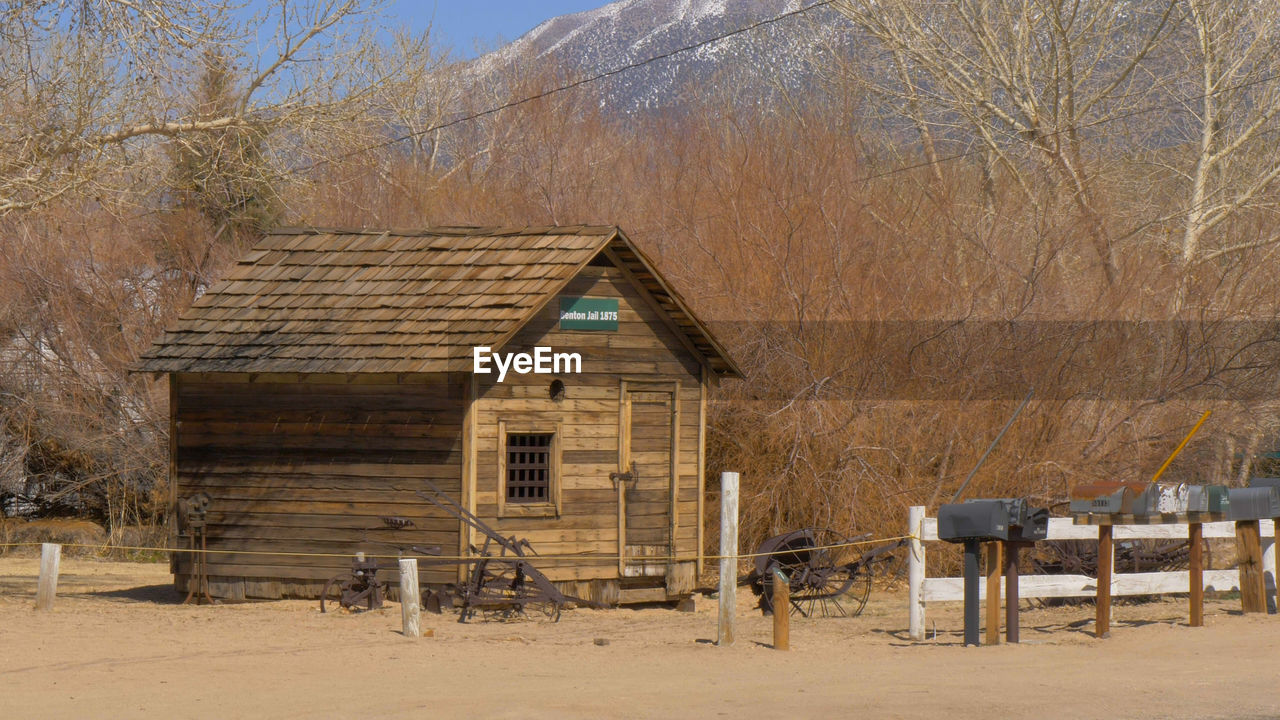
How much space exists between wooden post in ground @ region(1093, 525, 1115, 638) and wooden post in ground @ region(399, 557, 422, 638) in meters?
6.04

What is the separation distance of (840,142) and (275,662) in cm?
1708

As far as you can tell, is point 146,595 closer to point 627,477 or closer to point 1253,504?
point 627,477

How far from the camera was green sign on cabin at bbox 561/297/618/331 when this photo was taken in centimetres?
1636

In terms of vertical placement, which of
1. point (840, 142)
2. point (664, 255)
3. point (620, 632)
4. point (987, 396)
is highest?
point (840, 142)

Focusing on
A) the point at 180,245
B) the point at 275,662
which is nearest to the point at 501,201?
the point at 180,245

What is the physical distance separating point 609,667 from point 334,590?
598 centimetres

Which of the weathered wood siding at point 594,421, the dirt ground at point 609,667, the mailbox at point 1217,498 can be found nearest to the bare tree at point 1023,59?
the weathered wood siding at point 594,421

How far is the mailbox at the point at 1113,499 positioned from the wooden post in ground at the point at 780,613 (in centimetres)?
296

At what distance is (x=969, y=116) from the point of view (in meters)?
28.3

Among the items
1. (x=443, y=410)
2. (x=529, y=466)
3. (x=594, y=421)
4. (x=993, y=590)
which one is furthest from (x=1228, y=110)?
(x=993, y=590)

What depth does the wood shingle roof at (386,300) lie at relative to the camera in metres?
15.6

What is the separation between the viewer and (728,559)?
38.3 ft

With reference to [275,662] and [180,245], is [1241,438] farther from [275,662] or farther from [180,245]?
[180,245]

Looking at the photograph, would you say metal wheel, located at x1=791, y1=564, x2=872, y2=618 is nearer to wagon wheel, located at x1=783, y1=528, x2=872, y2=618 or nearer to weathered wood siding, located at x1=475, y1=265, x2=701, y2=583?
wagon wheel, located at x1=783, y1=528, x2=872, y2=618
